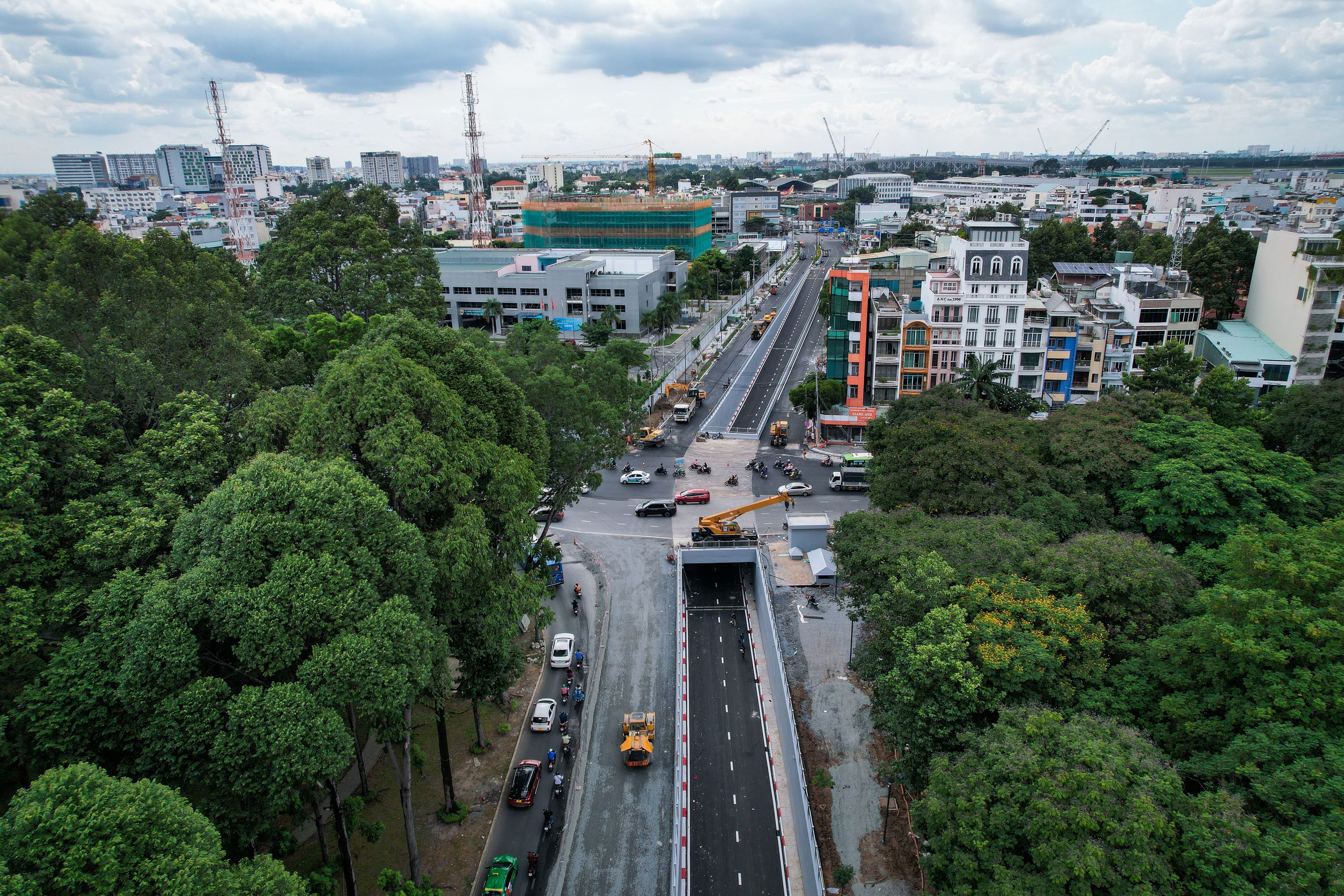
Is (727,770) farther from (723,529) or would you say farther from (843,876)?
(723,529)

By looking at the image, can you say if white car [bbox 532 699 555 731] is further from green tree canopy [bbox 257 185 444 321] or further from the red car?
green tree canopy [bbox 257 185 444 321]

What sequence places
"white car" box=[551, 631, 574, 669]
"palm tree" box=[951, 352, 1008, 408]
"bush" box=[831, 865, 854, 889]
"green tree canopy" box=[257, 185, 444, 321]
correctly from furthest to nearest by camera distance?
"palm tree" box=[951, 352, 1008, 408]
"green tree canopy" box=[257, 185, 444, 321]
"white car" box=[551, 631, 574, 669]
"bush" box=[831, 865, 854, 889]

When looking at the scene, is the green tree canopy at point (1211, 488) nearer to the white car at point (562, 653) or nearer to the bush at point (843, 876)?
the bush at point (843, 876)

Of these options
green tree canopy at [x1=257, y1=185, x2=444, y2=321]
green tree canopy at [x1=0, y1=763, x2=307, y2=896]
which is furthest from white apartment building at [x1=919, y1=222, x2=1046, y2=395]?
green tree canopy at [x1=0, y1=763, x2=307, y2=896]

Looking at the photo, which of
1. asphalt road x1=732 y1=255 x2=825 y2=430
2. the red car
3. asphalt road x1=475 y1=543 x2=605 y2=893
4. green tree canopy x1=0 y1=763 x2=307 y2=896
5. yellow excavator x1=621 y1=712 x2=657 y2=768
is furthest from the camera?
asphalt road x1=732 y1=255 x2=825 y2=430

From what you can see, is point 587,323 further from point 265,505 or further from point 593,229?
point 265,505

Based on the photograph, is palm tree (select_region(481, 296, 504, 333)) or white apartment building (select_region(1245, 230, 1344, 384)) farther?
palm tree (select_region(481, 296, 504, 333))

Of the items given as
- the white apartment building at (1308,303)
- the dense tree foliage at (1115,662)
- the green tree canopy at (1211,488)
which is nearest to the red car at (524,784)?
the dense tree foliage at (1115,662)

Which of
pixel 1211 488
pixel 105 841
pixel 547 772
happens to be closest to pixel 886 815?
pixel 547 772
